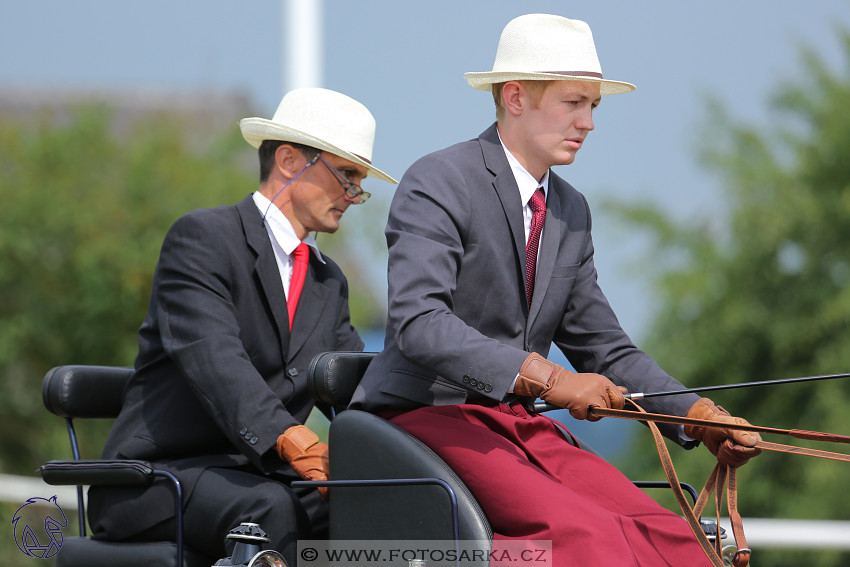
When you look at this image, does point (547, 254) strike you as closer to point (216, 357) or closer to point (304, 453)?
point (304, 453)

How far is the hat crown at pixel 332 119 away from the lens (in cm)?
385

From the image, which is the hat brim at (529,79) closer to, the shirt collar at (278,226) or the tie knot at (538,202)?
the tie knot at (538,202)

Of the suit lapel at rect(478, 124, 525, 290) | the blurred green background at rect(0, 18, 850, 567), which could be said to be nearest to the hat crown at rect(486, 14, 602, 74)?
the suit lapel at rect(478, 124, 525, 290)

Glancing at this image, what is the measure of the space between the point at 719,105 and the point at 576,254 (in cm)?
405

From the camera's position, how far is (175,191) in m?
7.10

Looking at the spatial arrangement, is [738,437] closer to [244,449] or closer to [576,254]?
[576,254]

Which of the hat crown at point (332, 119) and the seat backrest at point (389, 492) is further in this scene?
the hat crown at point (332, 119)

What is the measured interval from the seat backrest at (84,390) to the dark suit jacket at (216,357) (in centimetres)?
20

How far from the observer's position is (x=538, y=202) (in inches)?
121

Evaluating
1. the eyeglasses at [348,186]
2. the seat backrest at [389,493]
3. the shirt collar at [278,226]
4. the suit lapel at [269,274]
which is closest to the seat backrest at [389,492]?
the seat backrest at [389,493]

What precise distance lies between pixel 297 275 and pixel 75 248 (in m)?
3.60

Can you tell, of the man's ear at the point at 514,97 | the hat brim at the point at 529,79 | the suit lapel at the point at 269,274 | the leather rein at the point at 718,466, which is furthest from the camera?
the suit lapel at the point at 269,274

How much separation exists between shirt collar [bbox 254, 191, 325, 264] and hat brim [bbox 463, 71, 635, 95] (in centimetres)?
95

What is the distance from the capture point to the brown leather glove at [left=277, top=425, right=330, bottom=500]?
3.08 meters
